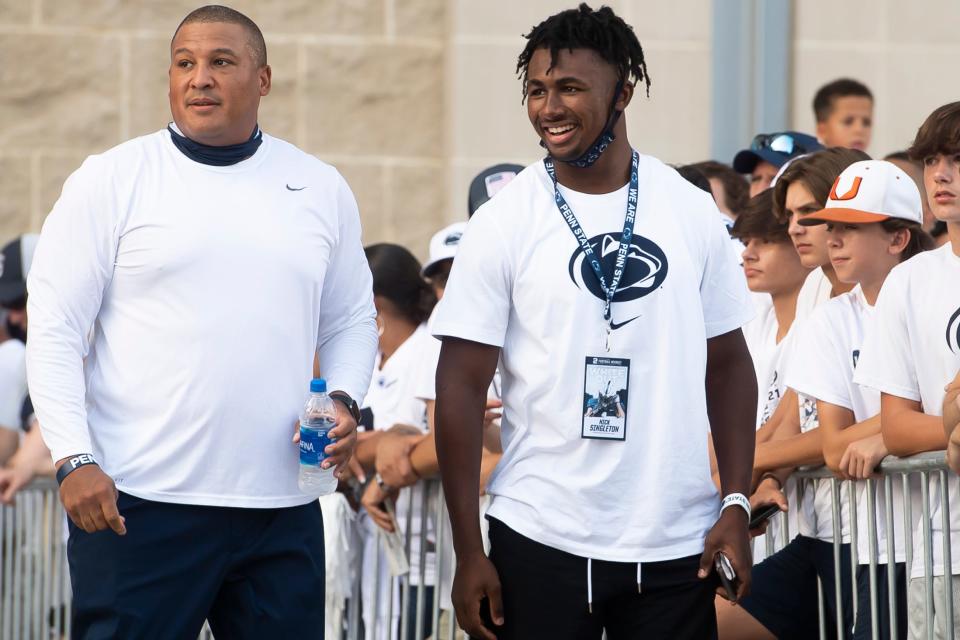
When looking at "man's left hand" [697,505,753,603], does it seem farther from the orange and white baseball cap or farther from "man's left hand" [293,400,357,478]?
the orange and white baseball cap

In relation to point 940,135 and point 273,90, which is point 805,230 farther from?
point 273,90

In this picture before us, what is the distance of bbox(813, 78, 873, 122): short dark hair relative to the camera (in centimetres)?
870

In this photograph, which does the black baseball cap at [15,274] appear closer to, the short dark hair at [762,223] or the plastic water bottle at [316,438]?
the short dark hair at [762,223]

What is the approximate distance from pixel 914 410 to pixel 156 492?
2.09 meters

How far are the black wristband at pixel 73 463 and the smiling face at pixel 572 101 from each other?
1.32 m

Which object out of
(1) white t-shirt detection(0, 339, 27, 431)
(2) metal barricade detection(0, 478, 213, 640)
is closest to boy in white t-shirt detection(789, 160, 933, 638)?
(2) metal barricade detection(0, 478, 213, 640)

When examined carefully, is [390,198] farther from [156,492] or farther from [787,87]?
[156,492]

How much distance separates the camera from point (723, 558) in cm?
390

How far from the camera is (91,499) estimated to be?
3.82m

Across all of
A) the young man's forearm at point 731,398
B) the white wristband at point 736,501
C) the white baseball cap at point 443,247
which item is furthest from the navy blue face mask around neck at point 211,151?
the white baseball cap at point 443,247

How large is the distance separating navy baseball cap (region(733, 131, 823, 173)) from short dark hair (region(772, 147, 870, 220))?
1.01 m

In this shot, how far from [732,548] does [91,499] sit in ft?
4.89

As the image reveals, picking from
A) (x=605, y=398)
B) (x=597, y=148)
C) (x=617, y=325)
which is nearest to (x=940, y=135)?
(x=597, y=148)

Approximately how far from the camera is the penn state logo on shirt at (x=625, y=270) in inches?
154
